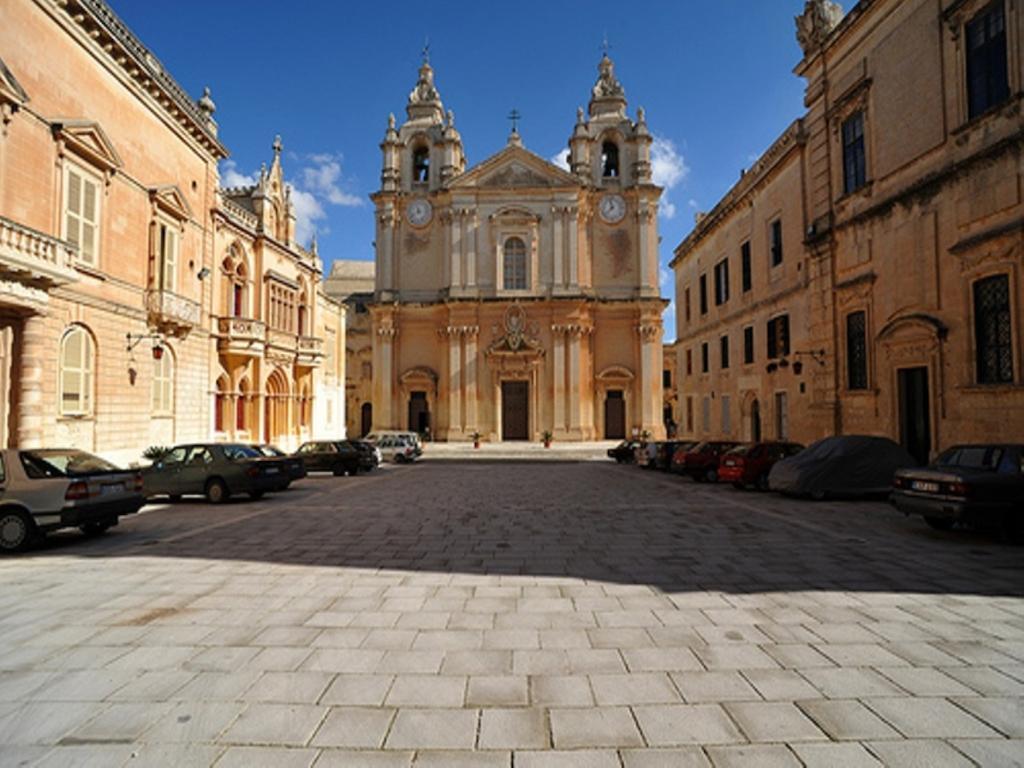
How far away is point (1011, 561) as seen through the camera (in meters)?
7.10

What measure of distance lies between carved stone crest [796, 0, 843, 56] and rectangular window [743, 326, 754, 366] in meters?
10.3

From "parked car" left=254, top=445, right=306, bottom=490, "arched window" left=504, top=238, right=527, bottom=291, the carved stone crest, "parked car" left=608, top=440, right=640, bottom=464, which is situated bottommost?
"parked car" left=608, top=440, right=640, bottom=464

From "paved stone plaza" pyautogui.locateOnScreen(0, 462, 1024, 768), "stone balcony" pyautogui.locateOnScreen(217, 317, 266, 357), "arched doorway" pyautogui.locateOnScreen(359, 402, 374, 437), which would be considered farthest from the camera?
"arched doorway" pyautogui.locateOnScreen(359, 402, 374, 437)

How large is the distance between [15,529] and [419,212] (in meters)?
35.6

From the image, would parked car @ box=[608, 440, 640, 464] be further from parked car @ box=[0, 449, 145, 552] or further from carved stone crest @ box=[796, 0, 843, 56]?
parked car @ box=[0, 449, 145, 552]

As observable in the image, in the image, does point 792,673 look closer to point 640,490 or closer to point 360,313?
point 640,490

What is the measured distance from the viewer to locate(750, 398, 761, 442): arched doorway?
23244 mm

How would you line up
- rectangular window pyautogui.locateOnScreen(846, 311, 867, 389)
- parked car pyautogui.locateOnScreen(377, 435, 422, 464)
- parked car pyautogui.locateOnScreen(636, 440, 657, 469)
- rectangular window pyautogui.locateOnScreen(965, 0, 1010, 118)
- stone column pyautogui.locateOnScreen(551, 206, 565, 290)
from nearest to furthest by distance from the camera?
rectangular window pyautogui.locateOnScreen(965, 0, 1010, 118) → rectangular window pyautogui.locateOnScreen(846, 311, 867, 389) → parked car pyautogui.locateOnScreen(636, 440, 657, 469) → parked car pyautogui.locateOnScreen(377, 435, 422, 464) → stone column pyautogui.locateOnScreen(551, 206, 565, 290)

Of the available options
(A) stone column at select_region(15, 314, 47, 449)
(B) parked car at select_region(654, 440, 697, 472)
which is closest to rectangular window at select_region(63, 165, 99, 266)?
(A) stone column at select_region(15, 314, 47, 449)

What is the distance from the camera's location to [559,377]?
3766cm

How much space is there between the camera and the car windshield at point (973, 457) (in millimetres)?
8500

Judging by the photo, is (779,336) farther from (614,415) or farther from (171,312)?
(171,312)

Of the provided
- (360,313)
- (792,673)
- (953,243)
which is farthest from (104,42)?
(360,313)

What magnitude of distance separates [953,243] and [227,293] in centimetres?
2470
